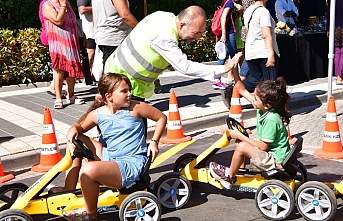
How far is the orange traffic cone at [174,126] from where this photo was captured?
7.46m

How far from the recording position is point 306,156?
22.1ft

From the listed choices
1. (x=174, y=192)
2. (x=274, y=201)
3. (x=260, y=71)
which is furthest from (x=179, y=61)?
(x=260, y=71)

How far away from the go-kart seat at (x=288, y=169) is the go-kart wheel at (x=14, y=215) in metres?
1.90

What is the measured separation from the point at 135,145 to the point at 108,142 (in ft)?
0.73

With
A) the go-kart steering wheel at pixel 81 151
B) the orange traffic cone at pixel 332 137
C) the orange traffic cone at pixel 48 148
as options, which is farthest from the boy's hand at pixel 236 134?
the orange traffic cone at pixel 48 148

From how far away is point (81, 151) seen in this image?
4.44m

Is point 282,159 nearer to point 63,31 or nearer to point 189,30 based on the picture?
point 189,30

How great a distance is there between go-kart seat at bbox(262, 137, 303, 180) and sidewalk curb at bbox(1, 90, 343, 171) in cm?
288

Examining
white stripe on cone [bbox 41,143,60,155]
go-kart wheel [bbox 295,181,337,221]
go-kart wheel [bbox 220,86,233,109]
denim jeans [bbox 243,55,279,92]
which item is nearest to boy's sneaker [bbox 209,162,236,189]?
go-kart wheel [bbox 295,181,337,221]

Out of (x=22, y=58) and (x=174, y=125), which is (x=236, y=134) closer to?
(x=174, y=125)

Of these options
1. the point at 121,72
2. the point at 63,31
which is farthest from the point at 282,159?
the point at 63,31

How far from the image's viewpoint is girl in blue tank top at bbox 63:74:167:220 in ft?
14.7

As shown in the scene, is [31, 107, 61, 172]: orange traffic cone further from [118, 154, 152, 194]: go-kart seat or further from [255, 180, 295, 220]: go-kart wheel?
[255, 180, 295, 220]: go-kart wheel

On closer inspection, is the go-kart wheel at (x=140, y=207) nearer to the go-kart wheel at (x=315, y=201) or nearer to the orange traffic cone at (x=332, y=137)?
the go-kart wheel at (x=315, y=201)
